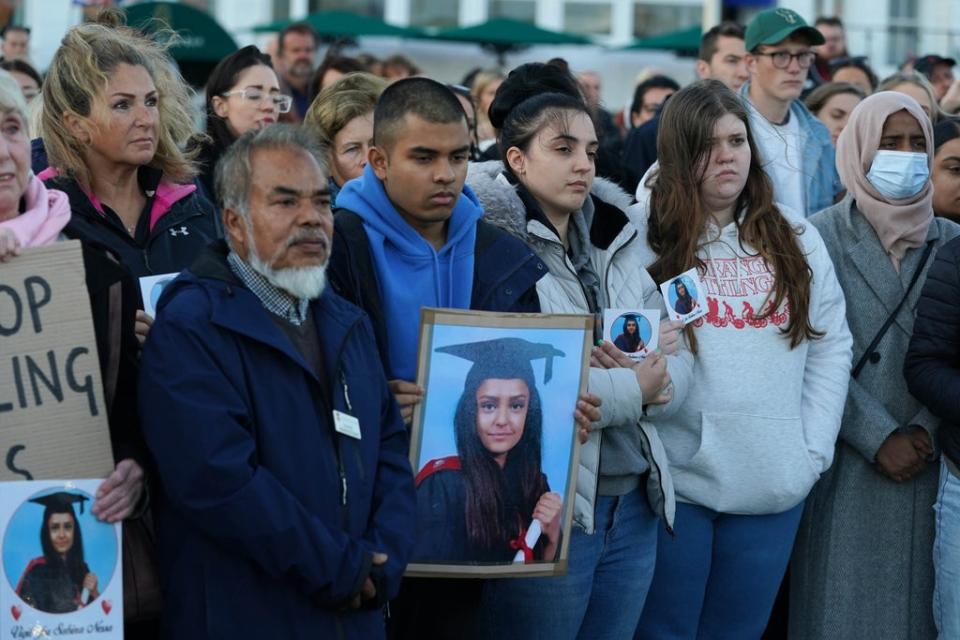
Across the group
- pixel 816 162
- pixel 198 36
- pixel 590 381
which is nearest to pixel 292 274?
pixel 590 381

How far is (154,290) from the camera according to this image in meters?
4.24

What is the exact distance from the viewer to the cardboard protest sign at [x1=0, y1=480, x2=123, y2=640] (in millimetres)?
3490

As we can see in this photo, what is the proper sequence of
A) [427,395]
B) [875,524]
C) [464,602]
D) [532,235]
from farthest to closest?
[875,524], [532,235], [464,602], [427,395]

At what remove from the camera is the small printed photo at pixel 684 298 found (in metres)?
4.95

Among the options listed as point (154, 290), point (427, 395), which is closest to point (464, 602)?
point (427, 395)

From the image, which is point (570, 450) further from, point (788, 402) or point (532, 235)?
point (788, 402)

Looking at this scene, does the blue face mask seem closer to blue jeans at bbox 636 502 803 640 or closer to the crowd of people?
the crowd of people

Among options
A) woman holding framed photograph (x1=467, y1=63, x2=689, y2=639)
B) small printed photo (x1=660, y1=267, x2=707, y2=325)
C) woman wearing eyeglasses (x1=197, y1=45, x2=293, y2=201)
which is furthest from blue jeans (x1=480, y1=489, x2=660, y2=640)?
woman wearing eyeglasses (x1=197, y1=45, x2=293, y2=201)

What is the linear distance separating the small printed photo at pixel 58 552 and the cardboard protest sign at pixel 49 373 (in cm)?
11

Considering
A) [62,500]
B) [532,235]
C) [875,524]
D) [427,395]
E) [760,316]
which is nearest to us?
[62,500]

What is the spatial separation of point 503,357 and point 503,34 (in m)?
16.7

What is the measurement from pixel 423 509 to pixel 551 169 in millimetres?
1281

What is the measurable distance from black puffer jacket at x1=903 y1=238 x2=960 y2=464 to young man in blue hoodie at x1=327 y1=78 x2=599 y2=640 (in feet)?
5.07

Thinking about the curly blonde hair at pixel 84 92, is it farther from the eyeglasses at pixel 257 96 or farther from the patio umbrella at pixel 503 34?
the patio umbrella at pixel 503 34
